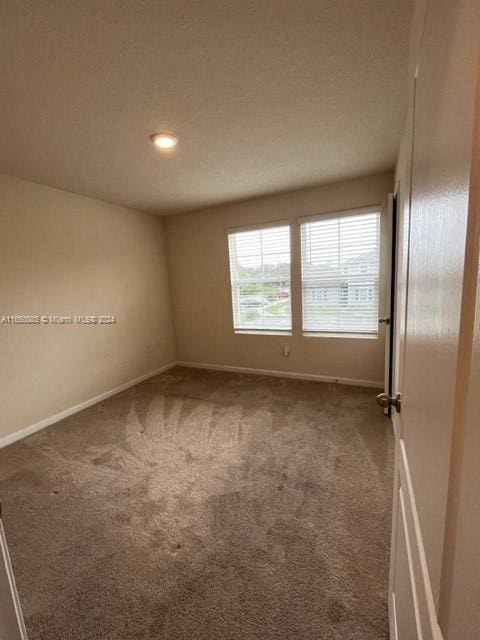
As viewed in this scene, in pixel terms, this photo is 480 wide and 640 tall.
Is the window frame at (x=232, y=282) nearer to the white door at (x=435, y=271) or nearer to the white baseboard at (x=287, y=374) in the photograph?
the white baseboard at (x=287, y=374)

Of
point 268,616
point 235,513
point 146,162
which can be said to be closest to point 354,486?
point 235,513

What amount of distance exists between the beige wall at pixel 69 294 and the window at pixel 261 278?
4.11 ft

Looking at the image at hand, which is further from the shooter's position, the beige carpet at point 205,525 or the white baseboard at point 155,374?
the white baseboard at point 155,374

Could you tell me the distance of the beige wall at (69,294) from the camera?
267 cm

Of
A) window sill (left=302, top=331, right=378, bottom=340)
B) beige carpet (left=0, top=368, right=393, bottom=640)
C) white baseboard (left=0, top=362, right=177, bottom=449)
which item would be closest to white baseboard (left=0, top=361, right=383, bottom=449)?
white baseboard (left=0, top=362, right=177, bottom=449)

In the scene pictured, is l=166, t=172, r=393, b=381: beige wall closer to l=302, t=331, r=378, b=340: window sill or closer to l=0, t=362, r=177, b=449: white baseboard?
l=302, t=331, r=378, b=340: window sill

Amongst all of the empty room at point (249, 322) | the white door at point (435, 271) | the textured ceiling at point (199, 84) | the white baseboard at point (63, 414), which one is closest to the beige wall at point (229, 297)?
the empty room at point (249, 322)

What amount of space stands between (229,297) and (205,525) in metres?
2.89

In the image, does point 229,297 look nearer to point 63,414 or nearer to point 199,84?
point 63,414

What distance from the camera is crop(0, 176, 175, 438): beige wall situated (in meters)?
2.67

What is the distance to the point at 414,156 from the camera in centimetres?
77

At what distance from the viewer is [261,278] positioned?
3.89 m

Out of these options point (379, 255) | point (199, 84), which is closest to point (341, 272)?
point (379, 255)

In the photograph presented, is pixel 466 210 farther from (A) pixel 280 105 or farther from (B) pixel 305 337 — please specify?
(B) pixel 305 337
